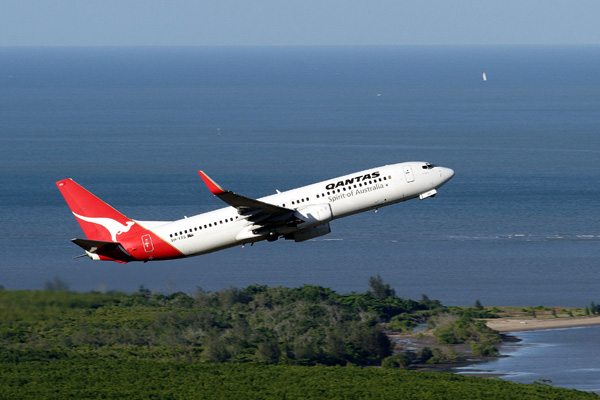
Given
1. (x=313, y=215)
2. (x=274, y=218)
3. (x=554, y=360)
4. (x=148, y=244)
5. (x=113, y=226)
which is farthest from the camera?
(x=554, y=360)

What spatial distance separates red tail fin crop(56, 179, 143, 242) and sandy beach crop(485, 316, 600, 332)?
82541 mm

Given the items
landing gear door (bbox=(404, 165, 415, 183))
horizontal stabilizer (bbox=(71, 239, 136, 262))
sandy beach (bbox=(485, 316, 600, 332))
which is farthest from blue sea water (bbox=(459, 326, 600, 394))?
horizontal stabilizer (bbox=(71, 239, 136, 262))

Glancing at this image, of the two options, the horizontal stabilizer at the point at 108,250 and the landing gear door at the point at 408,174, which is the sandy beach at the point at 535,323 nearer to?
the landing gear door at the point at 408,174

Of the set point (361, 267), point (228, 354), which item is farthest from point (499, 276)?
point (228, 354)

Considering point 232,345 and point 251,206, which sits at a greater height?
point 251,206

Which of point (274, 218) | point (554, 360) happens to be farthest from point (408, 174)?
point (554, 360)

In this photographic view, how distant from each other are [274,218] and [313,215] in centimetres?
340

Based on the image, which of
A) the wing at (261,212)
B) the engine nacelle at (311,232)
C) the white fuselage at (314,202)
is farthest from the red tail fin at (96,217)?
the engine nacelle at (311,232)

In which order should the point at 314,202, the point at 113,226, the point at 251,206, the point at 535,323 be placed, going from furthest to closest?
the point at 535,323
the point at 113,226
the point at 314,202
the point at 251,206

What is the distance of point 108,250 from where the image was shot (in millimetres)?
77750

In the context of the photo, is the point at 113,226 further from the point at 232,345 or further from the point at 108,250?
the point at 232,345

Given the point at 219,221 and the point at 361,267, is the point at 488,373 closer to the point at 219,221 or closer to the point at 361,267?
the point at 361,267

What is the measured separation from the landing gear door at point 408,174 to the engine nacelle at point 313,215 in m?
7.97

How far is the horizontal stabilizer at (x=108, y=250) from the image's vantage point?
7688 cm
